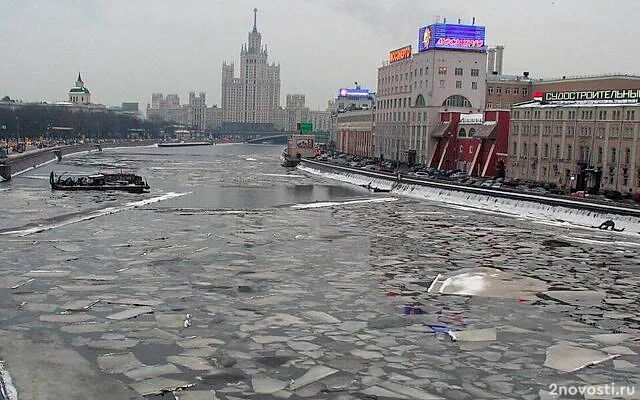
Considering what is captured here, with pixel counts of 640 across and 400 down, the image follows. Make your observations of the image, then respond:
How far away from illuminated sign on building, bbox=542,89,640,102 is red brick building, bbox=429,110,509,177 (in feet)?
19.8

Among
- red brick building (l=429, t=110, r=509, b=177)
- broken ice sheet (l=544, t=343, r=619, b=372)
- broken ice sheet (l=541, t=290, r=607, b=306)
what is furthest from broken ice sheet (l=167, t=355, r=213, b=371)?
red brick building (l=429, t=110, r=509, b=177)

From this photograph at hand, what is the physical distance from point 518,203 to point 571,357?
1276 inches

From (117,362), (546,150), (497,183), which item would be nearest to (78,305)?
(117,362)

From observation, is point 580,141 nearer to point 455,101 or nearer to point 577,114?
point 577,114

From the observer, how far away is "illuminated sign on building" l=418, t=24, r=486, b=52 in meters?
82.6

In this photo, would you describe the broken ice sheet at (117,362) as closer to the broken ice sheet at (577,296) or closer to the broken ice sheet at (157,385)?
the broken ice sheet at (157,385)

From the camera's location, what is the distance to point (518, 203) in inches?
1768

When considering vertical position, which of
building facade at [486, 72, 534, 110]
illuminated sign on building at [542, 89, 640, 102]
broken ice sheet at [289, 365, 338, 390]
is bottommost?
broken ice sheet at [289, 365, 338, 390]

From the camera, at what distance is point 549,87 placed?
8431cm

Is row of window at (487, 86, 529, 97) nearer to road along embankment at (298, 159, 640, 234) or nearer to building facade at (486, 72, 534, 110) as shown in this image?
building facade at (486, 72, 534, 110)

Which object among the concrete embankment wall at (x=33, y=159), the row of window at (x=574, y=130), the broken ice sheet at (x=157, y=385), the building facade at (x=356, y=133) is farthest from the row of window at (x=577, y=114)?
the building facade at (x=356, y=133)

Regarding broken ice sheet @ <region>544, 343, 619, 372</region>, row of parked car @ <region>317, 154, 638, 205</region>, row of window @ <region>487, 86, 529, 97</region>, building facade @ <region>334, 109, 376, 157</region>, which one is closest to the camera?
broken ice sheet @ <region>544, 343, 619, 372</region>

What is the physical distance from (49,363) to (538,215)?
3439cm

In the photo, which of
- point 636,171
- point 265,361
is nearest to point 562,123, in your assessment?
point 636,171
